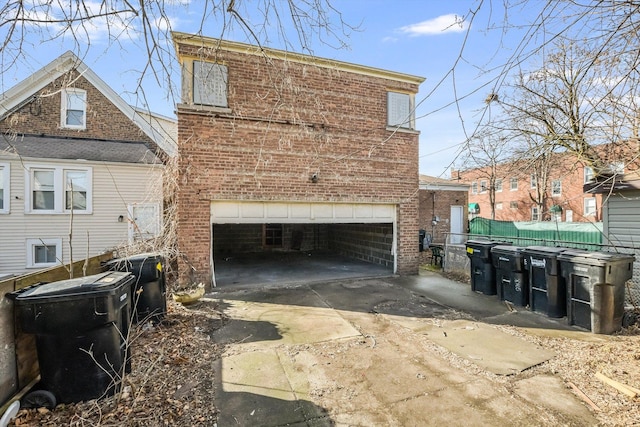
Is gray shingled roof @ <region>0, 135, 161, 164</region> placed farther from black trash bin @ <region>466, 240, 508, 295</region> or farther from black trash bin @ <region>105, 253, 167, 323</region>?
black trash bin @ <region>466, 240, 508, 295</region>

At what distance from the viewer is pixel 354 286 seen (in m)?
7.93

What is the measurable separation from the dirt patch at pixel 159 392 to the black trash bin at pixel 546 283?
549 centimetres

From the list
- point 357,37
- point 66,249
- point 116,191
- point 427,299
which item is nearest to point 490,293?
point 427,299

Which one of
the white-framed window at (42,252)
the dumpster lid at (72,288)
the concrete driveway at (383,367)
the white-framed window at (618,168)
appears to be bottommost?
the concrete driveway at (383,367)

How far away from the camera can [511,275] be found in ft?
20.7

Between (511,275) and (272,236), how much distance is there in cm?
1134

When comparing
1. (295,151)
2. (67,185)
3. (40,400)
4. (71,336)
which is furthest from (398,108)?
(67,185)

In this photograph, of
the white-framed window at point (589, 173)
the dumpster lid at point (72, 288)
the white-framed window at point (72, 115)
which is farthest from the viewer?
the white-framed window at point (72, 115)

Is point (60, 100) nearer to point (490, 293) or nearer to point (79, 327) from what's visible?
point (79, 327)

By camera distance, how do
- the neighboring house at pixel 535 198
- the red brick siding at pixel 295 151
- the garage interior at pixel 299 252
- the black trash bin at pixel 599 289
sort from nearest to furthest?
the black trash bin at pixel 599 289 → the red brick siding at pixel 295 151 → the garage interior at pixel 299 252 → the neighboring house at pixel 535 198

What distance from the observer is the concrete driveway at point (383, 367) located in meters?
2.91

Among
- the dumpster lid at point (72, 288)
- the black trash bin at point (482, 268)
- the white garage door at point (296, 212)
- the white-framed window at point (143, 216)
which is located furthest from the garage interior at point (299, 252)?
the dumpster lid at point (72, 288)

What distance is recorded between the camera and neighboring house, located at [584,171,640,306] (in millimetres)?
6035

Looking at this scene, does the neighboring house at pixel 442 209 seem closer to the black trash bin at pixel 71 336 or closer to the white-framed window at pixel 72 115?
the white-framed window at pixel 72 115
